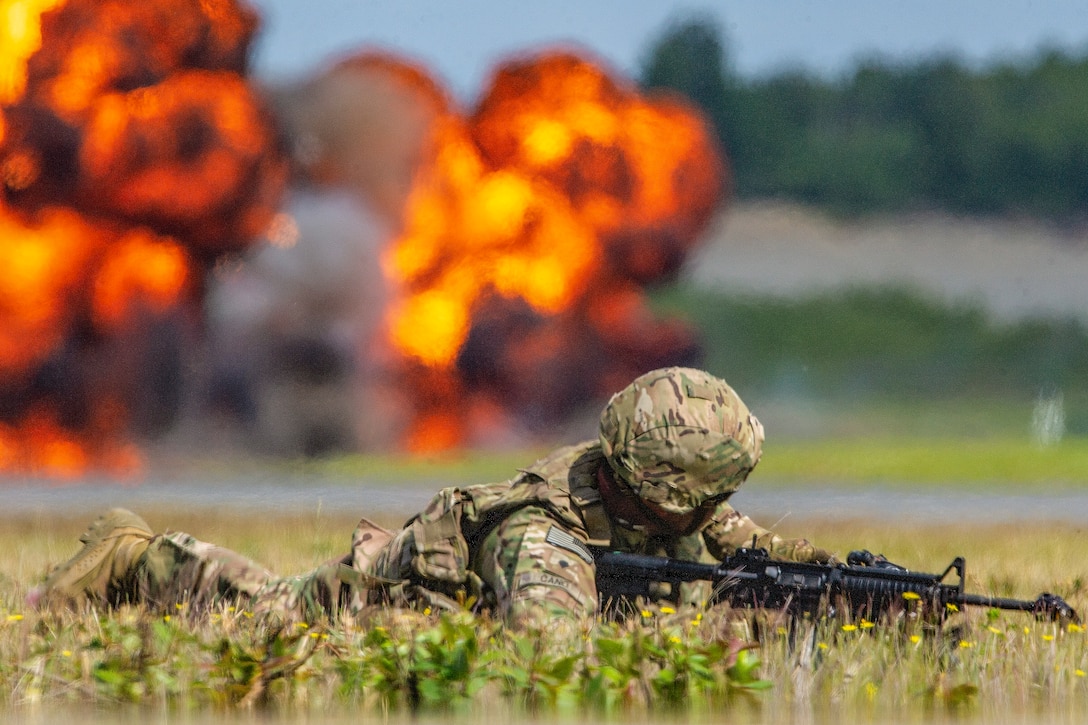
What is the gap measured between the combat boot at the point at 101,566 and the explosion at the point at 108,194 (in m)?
22.3

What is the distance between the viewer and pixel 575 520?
890 centimetres

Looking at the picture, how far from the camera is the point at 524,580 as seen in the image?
8.48 metres

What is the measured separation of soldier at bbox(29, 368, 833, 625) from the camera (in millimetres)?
8648

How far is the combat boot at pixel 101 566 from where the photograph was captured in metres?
10.3

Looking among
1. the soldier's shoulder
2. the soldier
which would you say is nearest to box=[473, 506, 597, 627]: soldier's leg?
the soldier

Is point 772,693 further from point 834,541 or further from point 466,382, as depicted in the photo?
point 466,382

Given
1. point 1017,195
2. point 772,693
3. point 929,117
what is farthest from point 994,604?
Result: point 929,117

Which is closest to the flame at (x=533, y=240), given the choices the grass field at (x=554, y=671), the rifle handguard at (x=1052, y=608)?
the rifle handguard at (x=1052, y=608)

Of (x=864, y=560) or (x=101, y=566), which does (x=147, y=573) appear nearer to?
(x=101, y=566)

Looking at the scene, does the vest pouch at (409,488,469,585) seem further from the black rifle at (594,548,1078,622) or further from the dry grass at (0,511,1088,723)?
the black rifle at (594,548,1078,622)

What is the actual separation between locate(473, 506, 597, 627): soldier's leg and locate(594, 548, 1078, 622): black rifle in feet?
1.37

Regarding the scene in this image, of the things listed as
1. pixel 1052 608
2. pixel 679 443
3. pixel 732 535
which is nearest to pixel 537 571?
pixel 679 443

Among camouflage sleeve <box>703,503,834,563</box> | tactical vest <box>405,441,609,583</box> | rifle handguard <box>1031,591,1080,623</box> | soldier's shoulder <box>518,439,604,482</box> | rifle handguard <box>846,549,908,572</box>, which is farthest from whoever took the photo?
camouflage sleeve <box>703,503,834,563</box>

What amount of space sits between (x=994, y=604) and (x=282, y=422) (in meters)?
25.9
